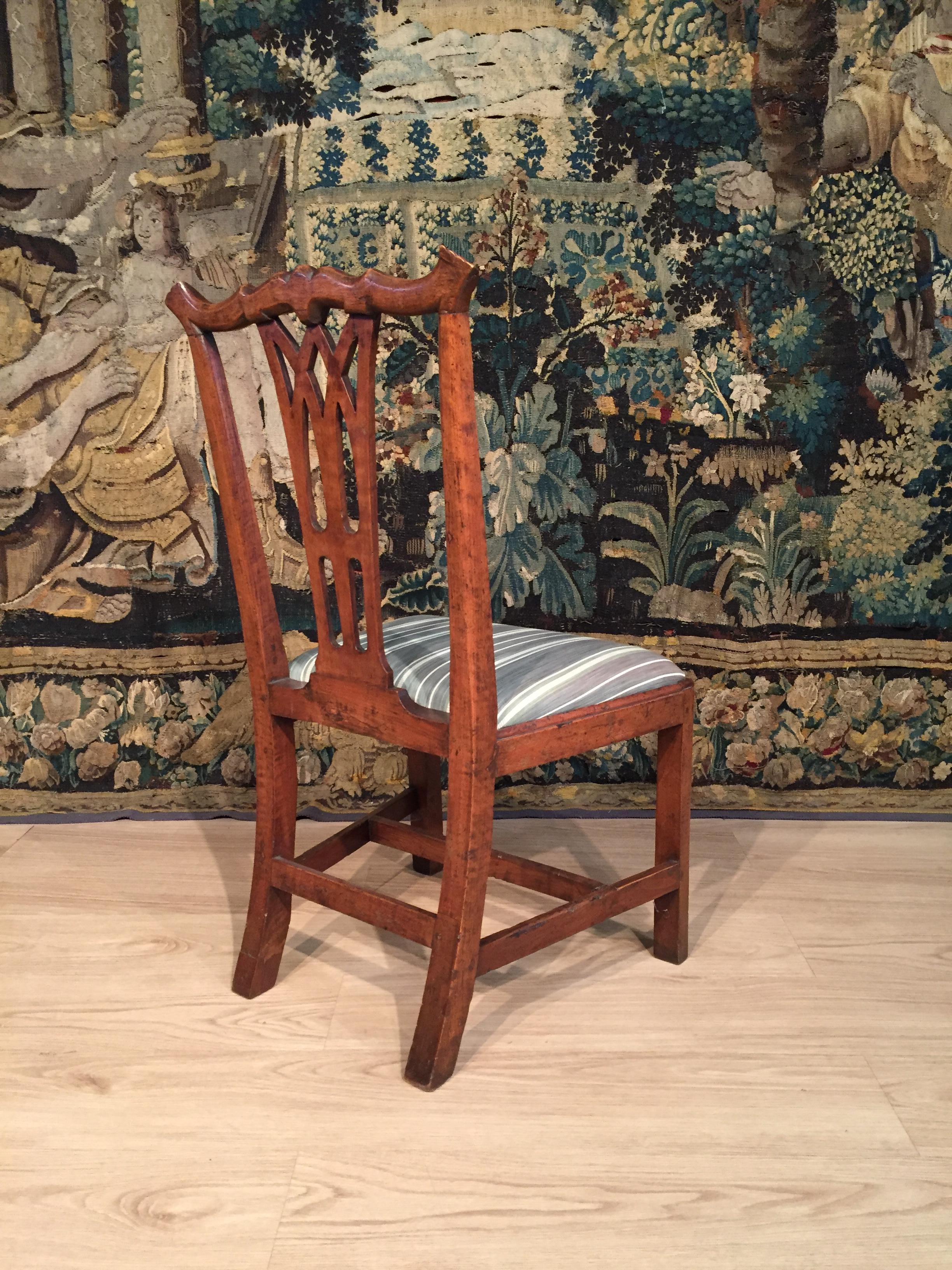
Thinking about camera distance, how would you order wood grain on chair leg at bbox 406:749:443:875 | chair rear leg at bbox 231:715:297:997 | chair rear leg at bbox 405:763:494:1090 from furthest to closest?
wood grain on chair leg at bbox 406:749:443:875 → chair rear leg at bbox 231:715:297:997 → chair rear leg at bbox 405:763:494:1090

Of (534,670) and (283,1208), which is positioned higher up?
(534,670)

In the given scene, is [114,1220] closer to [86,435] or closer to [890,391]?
[86,435]

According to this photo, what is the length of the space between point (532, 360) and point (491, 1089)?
1512 millimetres

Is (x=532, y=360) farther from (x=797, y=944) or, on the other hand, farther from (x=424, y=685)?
(x=797, y=944)

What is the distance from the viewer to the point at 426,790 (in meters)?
2.17

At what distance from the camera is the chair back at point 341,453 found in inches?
54.2

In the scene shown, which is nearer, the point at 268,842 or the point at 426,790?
the point at 268,842

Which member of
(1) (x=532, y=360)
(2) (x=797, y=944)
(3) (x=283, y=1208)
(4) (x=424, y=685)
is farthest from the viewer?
(1) (x=532, y=360)

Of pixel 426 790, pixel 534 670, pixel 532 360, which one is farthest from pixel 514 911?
pixel 532 360

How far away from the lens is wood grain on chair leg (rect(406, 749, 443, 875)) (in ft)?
7.10

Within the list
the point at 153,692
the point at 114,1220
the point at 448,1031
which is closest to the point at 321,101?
the point at 153,692

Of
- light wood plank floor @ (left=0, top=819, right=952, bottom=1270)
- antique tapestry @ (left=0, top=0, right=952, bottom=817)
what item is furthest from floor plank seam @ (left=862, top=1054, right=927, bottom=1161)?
antique tapestry @ (left=0, top=0, right=952, bottom=817)

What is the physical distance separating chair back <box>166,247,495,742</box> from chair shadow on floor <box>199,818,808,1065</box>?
0.51 metres

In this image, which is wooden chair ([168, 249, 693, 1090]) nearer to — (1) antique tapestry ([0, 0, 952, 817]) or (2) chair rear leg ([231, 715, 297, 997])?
(2) chair rear leg ([231, 715, 297, 997])
